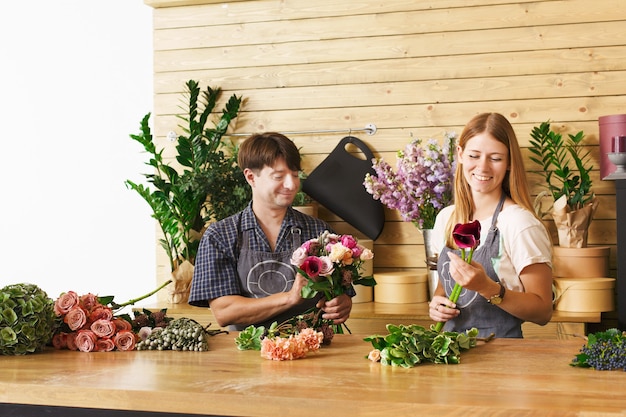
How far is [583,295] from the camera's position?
4145mm

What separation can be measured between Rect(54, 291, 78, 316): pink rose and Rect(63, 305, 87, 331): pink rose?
21 mm

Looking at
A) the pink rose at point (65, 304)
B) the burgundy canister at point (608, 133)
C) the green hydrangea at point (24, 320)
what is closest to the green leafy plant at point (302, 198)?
the burgundy canister at point (608, 133)

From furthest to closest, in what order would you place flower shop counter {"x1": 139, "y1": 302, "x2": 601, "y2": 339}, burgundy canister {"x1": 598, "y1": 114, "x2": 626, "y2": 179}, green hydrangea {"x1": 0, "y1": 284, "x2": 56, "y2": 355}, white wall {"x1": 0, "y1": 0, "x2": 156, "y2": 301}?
white wall {"x1": 0, "y1": 0, "x2": 156, "y2": 301} < burgundy canister {"x1": 598, "y1": 114, "x2": 626, "y2": 179} < flower shop counter {"x1": 139, "y1": 302, "x2": 601, "y2": 339} < green hydrangea {"x1": 0, "y1": 284, "x2": 56, "y2": 355}

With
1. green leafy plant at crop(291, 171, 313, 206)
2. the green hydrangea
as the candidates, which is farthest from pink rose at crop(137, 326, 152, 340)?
green leafy plant at crop(291, 171, 313, 206)

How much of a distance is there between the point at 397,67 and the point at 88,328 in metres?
2.66

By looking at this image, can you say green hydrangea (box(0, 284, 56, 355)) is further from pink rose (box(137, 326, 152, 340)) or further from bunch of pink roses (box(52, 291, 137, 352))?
pink rose (box(137, 326, 152, 340))

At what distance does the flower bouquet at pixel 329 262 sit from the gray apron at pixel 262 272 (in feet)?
2.06

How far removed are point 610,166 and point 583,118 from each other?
0.35 meters

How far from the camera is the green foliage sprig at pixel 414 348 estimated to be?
7.51 feet

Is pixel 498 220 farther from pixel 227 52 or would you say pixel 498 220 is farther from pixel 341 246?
pixel 227 52

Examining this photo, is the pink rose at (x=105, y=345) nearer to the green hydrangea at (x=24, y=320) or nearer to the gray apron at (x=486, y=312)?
the green hydrangea at (x=24, y=320)

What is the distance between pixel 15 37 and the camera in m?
5.72

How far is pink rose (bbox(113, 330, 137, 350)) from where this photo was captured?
2.63 m

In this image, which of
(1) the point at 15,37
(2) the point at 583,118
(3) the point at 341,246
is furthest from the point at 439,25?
(1) the point at 15,37
